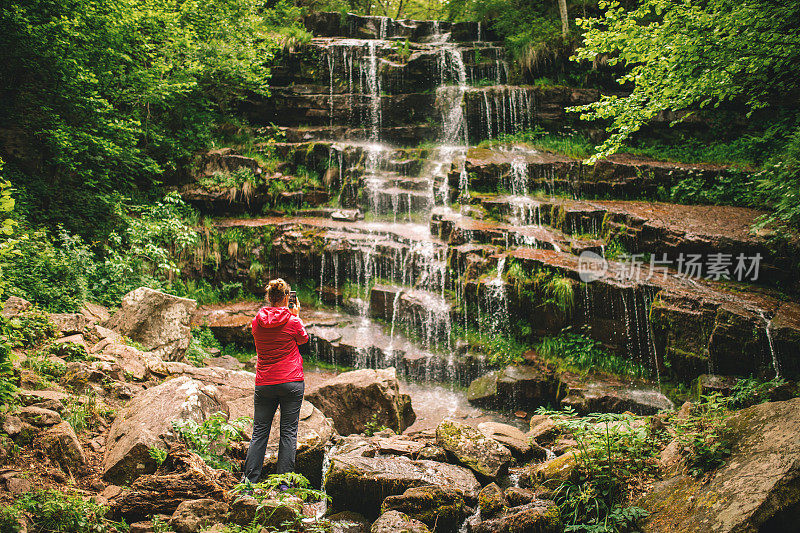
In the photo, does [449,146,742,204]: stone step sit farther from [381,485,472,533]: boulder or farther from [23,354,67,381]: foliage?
[23,354,67,381]: foliage

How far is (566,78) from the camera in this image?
15992 millimetres

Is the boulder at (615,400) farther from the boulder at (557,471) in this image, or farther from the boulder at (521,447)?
the boulder at (557,471)

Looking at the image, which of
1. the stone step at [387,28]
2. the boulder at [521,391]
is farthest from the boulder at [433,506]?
the stone step at [387,28]

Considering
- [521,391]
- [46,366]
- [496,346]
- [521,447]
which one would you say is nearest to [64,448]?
[46,366]

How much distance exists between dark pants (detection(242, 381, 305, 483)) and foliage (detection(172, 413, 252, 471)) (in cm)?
24

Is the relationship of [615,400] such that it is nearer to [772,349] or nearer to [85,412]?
[772,349]

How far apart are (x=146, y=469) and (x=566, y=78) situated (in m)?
17.9

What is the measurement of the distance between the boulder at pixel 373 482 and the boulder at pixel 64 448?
2.46 metres

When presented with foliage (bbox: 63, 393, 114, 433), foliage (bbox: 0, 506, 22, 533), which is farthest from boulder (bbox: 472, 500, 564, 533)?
foliage (bbox: 63, 393, 114, 433)

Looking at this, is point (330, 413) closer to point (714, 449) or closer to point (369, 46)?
point (714, 449)

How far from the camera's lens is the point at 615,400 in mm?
7676

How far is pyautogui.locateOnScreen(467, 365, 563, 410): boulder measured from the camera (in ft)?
28.7

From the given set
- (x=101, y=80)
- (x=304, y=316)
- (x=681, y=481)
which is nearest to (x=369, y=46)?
(x=101, y=80)

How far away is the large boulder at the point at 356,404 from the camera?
706 cm
